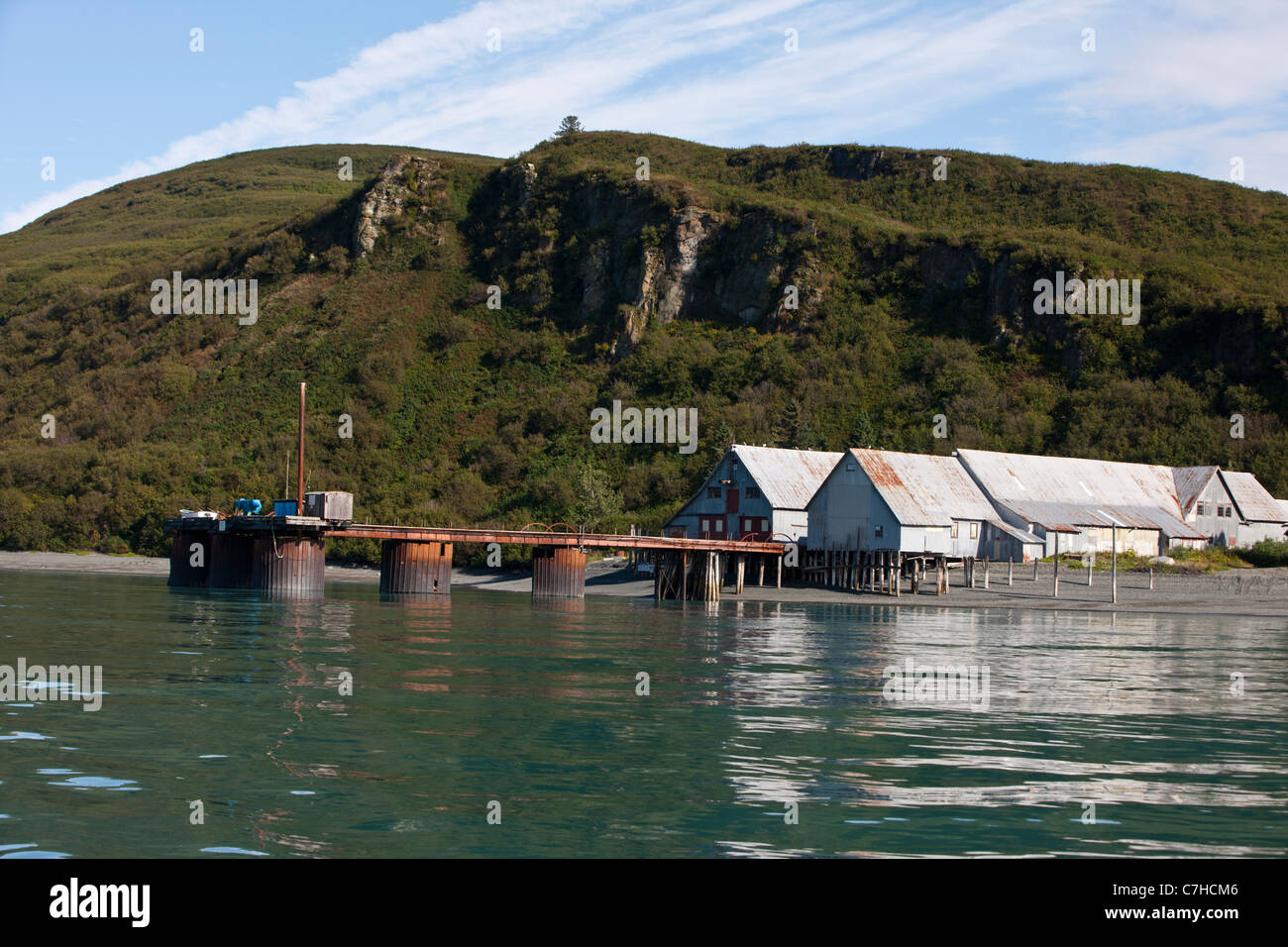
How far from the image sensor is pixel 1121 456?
8838 cm

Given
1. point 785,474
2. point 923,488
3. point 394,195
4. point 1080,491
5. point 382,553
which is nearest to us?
point 382,553

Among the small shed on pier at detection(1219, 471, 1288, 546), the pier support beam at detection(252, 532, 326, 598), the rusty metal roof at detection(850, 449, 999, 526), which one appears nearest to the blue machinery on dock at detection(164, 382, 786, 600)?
the pier support beam at detection(252, 532, 326, 598)

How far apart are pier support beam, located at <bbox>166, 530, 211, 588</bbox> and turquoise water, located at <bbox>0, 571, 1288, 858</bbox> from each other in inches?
1108

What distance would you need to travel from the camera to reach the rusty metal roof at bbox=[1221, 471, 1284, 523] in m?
77.8

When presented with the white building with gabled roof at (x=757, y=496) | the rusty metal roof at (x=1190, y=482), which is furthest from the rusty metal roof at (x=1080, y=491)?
the white building with gabled roof at (x=757, y=496)

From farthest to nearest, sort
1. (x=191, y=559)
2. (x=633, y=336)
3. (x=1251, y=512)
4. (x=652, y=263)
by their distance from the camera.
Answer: (x=652, y=263) → (x=633, y=336) → (x=1251, y=512) → (x=191, y=559)

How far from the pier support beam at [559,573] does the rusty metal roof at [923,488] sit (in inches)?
641

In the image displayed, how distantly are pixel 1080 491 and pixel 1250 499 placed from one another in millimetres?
12461

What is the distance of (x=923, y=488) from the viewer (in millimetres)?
68062

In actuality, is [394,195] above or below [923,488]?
above

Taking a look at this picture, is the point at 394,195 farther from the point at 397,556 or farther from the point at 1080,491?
the point at 1080,491

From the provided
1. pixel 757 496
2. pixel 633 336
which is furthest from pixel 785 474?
pixel 633 336

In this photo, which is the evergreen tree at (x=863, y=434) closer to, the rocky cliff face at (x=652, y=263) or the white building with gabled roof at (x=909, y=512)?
the white building with gabled roof at (x=909, y=512)
